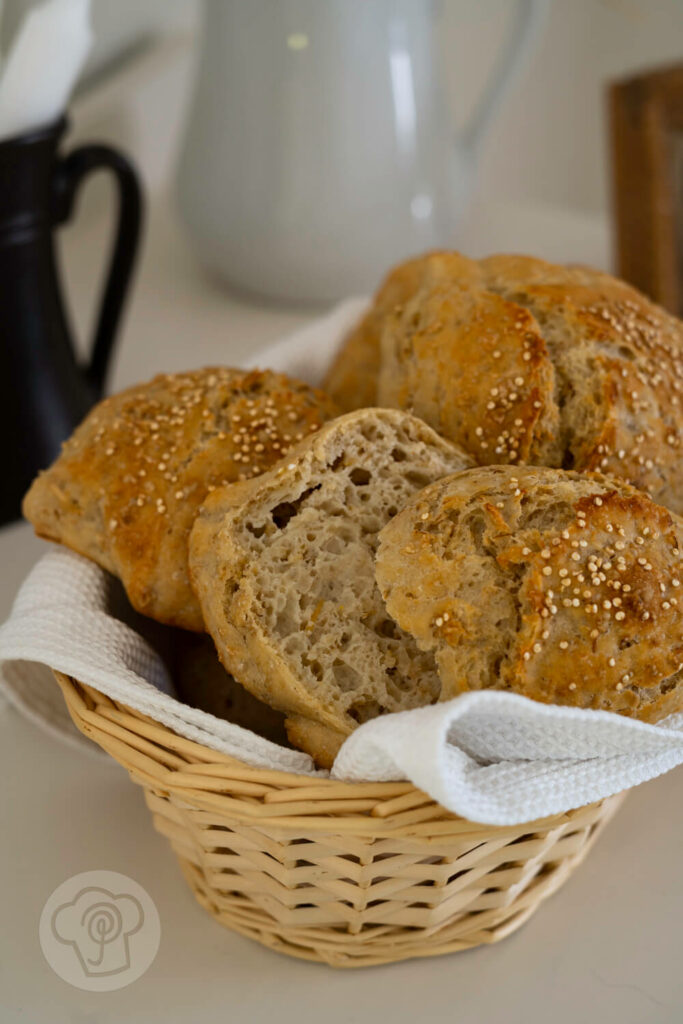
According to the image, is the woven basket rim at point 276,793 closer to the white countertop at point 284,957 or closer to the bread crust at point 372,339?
the white countertop at point 284,957

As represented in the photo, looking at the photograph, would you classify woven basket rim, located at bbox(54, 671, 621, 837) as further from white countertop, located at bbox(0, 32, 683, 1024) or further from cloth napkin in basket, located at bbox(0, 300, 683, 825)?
white countertop, located at bbox(0, 32, 683, 1024)

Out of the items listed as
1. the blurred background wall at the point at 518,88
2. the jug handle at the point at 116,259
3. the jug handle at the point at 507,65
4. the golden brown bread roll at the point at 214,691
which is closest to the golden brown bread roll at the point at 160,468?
the golden brown bread roll at the point at 214,691

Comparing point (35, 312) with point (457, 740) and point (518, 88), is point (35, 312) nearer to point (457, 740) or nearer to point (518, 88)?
point (457, 740)

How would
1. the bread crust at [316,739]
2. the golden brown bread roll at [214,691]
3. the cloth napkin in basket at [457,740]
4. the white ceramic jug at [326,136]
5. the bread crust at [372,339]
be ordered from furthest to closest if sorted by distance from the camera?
the white ceramic jug at [326,136] → the bread crust at [372,339] → the golden brown bread roll at [214,691] → the bread crust at [316,739] → the cloth napkin in basket at [457,740]

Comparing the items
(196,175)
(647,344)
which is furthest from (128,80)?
(647,344)

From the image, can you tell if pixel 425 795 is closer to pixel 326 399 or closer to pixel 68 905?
pixel 68 905

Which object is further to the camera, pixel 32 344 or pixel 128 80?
pixel 128 80
